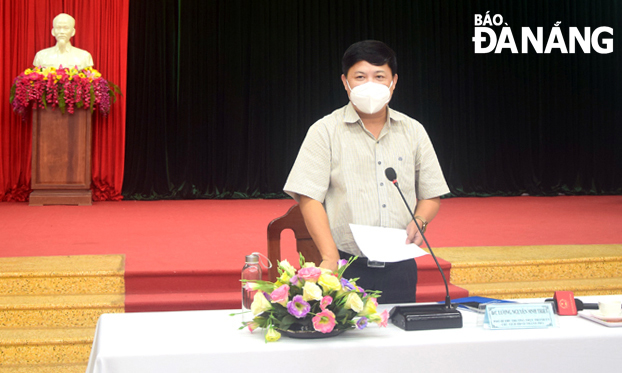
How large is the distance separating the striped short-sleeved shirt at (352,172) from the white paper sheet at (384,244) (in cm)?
7

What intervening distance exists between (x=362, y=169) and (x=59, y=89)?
4885 millimetres

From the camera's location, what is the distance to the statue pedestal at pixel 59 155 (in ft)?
19.4

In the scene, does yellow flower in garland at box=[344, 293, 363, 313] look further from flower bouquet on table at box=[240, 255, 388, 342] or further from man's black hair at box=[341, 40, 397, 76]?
man's black hair at box=[341, 40, 397, 76]

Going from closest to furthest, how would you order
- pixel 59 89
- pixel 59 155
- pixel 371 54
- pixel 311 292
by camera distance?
pixel 311 292 < pixel 371 54 < pixel 59 89 < pixel 59 155

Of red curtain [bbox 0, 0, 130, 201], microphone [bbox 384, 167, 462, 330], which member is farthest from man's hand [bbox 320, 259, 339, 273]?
red curtain [bbox 0, 0, 130, 201]

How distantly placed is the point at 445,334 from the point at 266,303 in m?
0.37

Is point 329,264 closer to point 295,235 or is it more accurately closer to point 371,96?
point 371,96

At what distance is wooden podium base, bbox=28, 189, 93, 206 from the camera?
595 cm

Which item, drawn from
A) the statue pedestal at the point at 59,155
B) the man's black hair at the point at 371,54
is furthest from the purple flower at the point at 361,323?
the statue pedestal at the point at 59,155

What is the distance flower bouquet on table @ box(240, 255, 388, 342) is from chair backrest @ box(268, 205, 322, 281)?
0.86m

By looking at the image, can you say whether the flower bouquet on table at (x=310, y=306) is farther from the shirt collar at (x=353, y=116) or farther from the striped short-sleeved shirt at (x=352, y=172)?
the shirt collar at (x=353, y=116)

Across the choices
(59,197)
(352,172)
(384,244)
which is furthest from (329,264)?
(59,197)

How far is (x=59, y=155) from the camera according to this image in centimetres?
596

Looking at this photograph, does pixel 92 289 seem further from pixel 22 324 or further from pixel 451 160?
pixel 451 160
